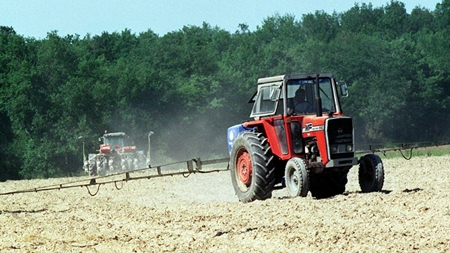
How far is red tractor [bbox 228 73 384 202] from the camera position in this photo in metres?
14.6

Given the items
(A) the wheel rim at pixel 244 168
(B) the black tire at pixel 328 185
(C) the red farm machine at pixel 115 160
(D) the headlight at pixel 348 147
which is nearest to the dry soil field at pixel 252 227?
(A) the wheel rim at pixel 244 168

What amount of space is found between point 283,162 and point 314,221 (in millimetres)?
4235

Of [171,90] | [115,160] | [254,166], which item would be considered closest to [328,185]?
[254,166]

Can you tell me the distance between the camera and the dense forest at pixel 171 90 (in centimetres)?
5772

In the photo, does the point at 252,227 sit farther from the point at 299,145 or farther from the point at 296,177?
the point at 299,145

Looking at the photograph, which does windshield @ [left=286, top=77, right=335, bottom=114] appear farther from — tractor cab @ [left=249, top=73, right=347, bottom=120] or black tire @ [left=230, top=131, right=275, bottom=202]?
black tire @ [left=230, top=131, right=275, bottom=202]

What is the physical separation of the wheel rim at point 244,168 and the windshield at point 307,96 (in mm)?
1290

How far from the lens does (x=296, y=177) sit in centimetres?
1441

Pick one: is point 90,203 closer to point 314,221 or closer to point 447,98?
Answer: point 314,221

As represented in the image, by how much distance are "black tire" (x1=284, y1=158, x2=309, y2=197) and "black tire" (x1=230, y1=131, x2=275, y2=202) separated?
461 millimetres

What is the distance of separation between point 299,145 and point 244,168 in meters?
1.36

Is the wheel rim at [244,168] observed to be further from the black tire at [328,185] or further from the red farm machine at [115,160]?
the red farm machine at [115,160]

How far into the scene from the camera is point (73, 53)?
64.6 meters

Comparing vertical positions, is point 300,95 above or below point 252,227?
above
